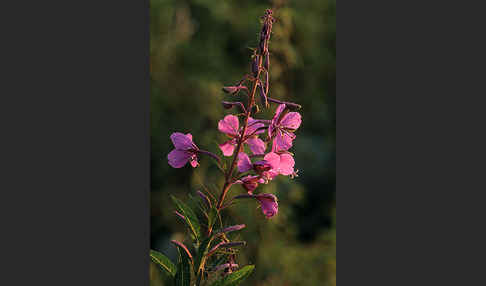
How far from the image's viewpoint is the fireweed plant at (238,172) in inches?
49.6

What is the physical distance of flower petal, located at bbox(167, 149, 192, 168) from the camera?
4.45ft

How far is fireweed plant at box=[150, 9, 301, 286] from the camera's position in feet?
4.14

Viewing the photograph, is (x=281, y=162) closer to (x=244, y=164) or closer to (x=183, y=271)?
(x=244, y=164)

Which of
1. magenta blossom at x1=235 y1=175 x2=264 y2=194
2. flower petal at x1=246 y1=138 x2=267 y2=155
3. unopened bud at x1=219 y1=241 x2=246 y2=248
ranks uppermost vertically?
flower petal at x1=246 y1=138 x2=267 y2=155

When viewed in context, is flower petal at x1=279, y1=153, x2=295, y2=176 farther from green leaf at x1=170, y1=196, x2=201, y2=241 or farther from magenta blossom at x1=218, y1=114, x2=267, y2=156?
green leaf at x1=170, y1=196, x2=201, y2=241

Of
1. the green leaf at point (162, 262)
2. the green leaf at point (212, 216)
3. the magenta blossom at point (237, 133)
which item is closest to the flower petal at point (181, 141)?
the magenta blossom at point (237, 133)

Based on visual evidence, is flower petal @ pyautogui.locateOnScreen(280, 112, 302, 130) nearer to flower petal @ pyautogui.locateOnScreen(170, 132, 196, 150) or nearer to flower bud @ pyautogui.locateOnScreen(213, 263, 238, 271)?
flower petal @ pyautogui.locateOnScreen(170, 132, 196, 150)

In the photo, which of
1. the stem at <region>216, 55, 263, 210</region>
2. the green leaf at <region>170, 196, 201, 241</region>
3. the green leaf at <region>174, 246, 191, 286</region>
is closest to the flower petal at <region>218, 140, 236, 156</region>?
the stem at <region>216, 55, 263, 210</region>

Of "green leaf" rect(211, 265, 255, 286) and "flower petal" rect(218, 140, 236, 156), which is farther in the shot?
"flower petal" rect(218, 140, 236, 156)

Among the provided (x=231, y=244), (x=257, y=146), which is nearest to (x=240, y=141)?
(x=257, y=146)

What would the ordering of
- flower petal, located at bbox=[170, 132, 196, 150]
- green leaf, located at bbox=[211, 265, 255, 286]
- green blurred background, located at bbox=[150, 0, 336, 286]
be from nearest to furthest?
green leaf, located at bbox=[211, 265, 255, 286] → flower petal, located at bbox=[170, 132, 196, 150] → green blurred background, located at bbox=[150, 0, 336, 286]

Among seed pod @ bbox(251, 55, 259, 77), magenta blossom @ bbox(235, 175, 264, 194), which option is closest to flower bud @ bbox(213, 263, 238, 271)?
magenta blossom @ bbox(235, 175, 264, 194)

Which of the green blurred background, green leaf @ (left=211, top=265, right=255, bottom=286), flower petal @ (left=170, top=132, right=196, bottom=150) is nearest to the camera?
green leaf @ (left=211, top=265, right=255, bottom=286)

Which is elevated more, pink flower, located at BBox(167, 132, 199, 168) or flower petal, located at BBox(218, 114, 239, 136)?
flower petal, located at BBox(218, 114, 239, 136)
